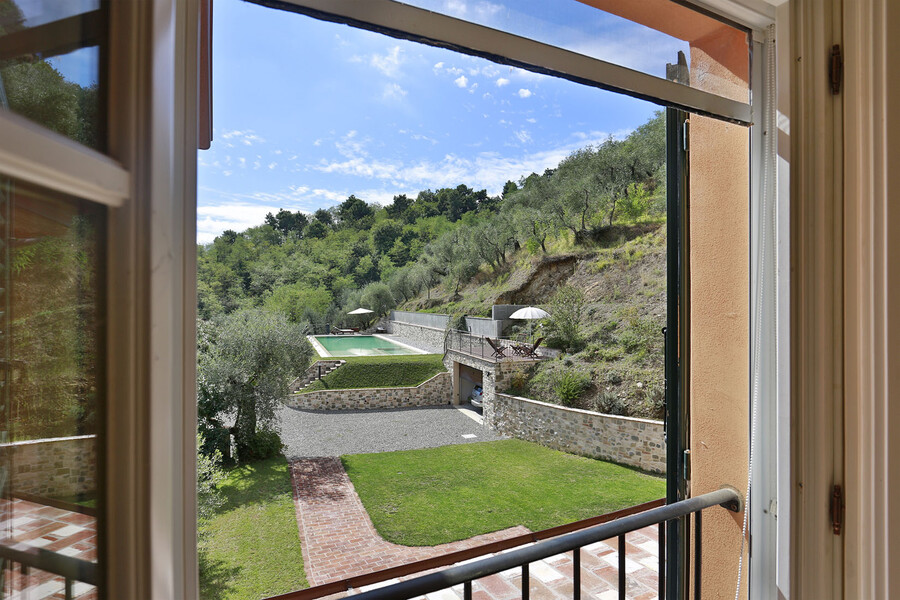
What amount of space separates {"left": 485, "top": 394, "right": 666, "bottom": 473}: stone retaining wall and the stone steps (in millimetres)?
3421

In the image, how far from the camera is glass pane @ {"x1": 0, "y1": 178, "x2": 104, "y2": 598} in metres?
0.19

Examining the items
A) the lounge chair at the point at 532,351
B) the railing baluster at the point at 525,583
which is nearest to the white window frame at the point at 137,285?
the railing baluster at the point at 525,583

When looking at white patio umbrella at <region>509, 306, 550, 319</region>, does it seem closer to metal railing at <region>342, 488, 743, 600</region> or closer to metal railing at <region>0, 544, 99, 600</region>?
metal railing at <region>342, 488, 743, 600</region>

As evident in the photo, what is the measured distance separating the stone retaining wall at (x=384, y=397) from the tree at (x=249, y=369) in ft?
6.94

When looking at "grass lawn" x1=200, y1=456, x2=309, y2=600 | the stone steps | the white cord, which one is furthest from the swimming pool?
the white cord

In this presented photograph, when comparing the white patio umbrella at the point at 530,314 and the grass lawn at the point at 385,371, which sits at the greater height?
the white patio umbrella at the point at 530,314

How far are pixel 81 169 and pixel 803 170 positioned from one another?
0.91m

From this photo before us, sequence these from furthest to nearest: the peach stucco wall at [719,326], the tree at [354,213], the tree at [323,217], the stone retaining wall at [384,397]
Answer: the tree at [354,213], the tree at [323,217], the stone retaining wall at [384,397], the peach stucco wall at [719,326]

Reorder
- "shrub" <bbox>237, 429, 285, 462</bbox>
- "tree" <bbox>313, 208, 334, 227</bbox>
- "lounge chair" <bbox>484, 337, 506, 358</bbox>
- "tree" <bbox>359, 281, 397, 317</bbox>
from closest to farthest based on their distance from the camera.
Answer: "shrub" <bbox>237, 429, 285, 462</bbox>
"lounge chair" <bbox>484, 337, 506, 358</bbox>
"tree" <bbox>313, 208, 334, 227</bbox>
"tree" <bbox>359, 281, 397, 317</bbox>

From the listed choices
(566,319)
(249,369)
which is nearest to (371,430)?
(249,369)

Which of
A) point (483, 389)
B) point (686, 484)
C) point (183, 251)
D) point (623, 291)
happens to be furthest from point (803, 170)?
point (623, 291)

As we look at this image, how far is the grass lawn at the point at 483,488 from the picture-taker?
20.2 ft

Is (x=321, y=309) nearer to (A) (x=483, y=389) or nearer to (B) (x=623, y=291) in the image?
(A) (x=483, y=389)

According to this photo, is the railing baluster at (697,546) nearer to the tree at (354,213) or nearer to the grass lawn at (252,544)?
the grass lawn at (252,544)
